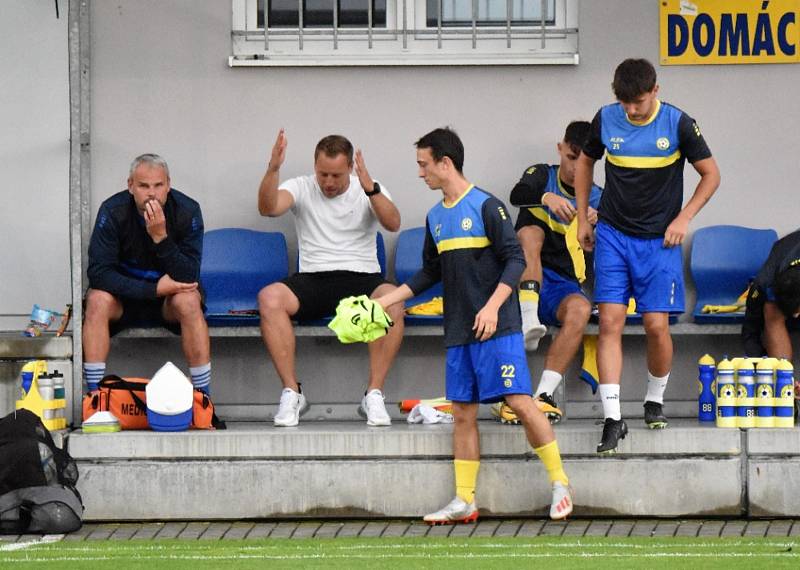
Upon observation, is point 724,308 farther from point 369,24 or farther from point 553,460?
point 369,24

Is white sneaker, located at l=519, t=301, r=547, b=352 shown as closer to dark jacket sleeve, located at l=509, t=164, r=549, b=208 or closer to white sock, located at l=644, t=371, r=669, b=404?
dark jacket sleeve, located at l=509, t=164, r=549, b=208

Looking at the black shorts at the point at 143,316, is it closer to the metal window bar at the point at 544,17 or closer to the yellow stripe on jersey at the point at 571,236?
the yellow stripe on jersey at the point at 571,236

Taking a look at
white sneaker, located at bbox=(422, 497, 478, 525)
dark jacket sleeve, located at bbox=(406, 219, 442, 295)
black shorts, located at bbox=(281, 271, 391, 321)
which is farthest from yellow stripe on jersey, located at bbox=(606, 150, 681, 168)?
white sneaker, located at bbox=(422, 497, 478, 525)

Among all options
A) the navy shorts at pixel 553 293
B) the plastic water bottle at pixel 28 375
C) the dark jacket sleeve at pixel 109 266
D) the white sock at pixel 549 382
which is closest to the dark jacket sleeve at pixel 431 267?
the white sock at pixel 549 382

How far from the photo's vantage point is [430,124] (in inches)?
387

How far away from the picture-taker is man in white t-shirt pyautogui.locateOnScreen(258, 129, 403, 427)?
8.88 meters

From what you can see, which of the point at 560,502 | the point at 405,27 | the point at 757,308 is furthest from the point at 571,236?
the point at 560,502

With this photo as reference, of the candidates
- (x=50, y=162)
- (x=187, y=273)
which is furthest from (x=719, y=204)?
(x=50, y=162)

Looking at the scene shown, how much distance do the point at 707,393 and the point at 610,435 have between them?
45.3 inches

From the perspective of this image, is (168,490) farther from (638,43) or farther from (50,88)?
(638,43)

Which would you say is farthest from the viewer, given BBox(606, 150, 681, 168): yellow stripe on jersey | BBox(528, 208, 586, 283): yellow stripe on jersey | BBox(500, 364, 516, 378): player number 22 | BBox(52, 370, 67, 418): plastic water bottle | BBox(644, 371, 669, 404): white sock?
BBox(528, 208, 586, 283): yellow stripe on jersey

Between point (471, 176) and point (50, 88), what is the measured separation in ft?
8.17

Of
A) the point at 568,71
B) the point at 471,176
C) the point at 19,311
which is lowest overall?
the point at 19,311

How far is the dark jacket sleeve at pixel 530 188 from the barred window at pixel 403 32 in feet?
2.43
